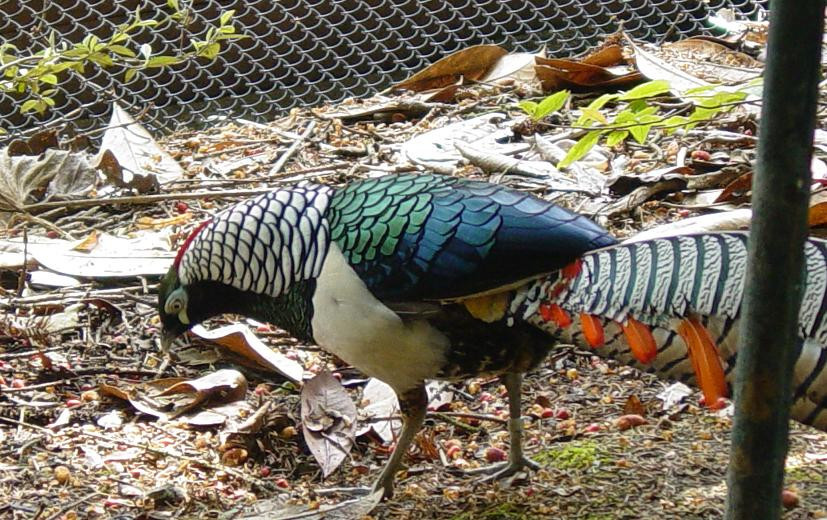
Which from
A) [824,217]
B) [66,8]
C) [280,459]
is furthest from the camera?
[66,8]

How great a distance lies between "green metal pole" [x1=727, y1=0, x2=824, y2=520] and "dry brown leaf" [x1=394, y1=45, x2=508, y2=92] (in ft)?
16.0

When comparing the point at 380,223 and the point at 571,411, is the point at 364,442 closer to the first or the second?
the point at 571,411

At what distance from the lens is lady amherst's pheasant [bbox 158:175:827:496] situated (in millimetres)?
2352

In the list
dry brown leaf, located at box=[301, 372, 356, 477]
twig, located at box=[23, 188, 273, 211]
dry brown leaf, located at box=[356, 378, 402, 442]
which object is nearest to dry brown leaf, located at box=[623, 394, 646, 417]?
dry brown leaf, located at box=[356, 378, 402, 442]

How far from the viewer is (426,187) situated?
284cm

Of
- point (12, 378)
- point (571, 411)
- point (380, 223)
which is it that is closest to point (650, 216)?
point (571, 411)

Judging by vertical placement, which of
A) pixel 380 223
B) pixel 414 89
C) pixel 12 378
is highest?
pixel 380 223

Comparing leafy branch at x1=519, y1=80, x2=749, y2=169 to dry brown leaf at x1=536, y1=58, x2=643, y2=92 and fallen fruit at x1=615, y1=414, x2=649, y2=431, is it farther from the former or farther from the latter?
dry brown leaf at x1=536, y1=58, x2=643, y2=92

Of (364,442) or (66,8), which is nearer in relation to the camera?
(364,442)

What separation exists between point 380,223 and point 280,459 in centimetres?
86

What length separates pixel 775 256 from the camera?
1.34 m

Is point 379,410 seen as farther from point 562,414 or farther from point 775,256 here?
point 775,256

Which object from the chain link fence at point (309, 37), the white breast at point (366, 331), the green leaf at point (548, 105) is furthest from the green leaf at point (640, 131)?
the chain link fence at point (309, 37)

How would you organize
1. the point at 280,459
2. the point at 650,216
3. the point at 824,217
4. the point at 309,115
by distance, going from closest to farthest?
the point at 280,459, the point at 824,217, the point at 650,216, the point at 309,115
